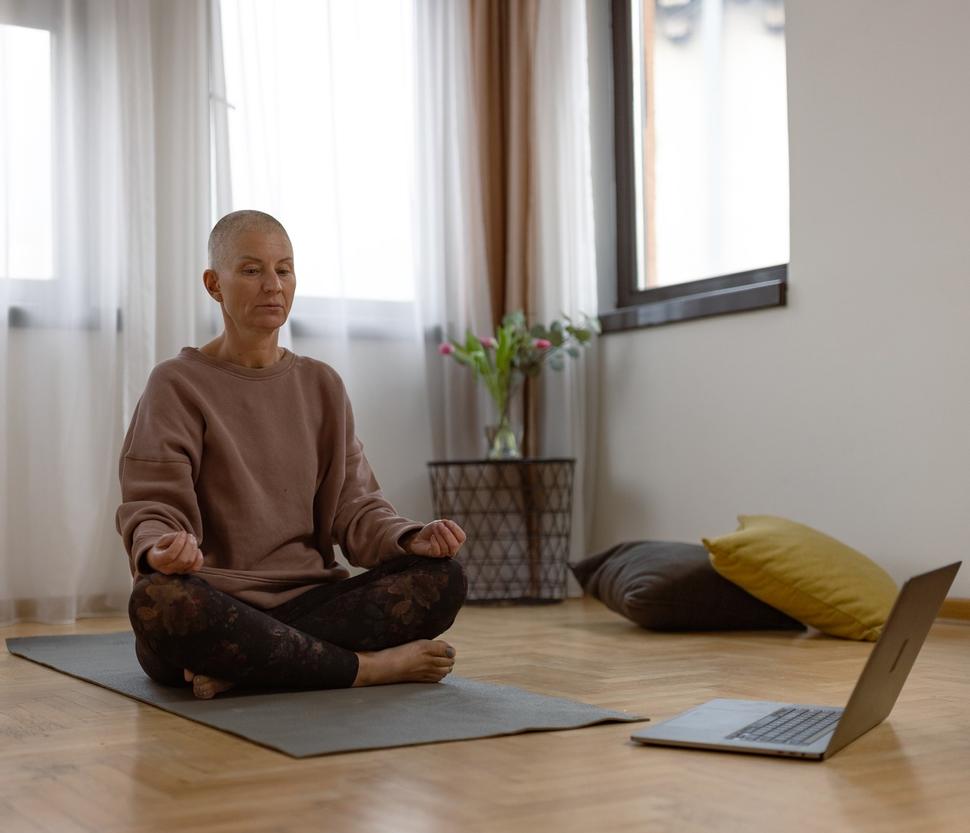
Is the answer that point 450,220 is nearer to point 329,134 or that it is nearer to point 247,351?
point 329,134

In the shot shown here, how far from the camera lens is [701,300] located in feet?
12.9

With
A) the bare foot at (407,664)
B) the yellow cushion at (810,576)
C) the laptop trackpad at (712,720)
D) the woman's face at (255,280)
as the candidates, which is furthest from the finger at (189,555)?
the yellow cushion at (810,576)

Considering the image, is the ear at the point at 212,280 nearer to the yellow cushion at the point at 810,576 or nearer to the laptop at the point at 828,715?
the laptop at the point at 828,715

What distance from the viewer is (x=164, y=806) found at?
142cm

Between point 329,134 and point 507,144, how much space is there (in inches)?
27.3

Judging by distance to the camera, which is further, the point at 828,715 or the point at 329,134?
the point at 329,134

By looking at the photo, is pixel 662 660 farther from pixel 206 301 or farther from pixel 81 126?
pixel 81 126

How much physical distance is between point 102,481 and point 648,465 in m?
1.70

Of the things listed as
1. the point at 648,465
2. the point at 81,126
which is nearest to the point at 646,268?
the point at 648,465

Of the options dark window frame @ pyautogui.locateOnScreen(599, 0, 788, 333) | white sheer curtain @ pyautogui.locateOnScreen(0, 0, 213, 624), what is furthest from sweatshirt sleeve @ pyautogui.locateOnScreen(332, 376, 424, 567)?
dark window frame @ pyautogui.locateOnScreen(599, 0, 788, 333)

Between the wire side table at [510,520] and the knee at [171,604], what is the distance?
208 cm

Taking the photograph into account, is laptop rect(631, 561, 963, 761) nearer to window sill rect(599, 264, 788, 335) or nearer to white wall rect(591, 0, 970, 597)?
white wall rect(591, 0, 970, 597)

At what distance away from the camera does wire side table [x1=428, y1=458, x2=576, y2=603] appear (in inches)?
162

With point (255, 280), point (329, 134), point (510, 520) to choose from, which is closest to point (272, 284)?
point (255, 280)
